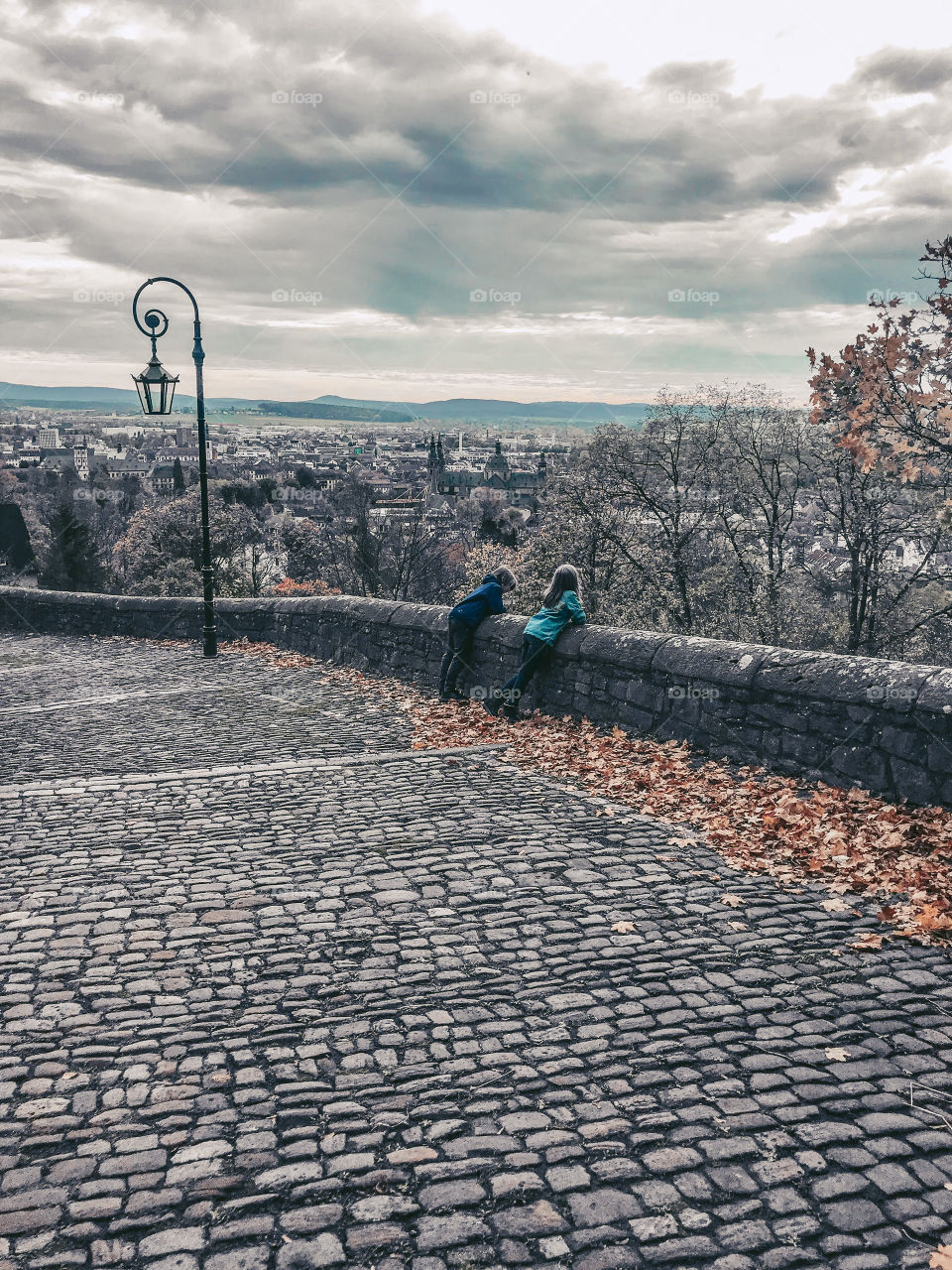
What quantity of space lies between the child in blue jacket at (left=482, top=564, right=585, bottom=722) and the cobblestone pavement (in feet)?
9.81

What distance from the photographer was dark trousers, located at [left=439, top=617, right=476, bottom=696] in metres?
9.77

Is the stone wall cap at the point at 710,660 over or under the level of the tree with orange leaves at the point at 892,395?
under

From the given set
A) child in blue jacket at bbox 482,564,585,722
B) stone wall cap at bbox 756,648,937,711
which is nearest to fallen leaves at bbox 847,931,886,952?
stone wall cap at bbox 756,648,937,711

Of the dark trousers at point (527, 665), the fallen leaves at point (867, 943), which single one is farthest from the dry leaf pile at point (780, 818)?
the dark trousers at point (527, 665)

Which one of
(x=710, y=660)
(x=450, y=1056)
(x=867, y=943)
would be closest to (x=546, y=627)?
(x=710, y=660)

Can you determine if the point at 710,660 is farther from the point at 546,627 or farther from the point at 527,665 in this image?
the point at 527,665

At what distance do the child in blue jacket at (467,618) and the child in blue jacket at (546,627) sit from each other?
910 millimetres

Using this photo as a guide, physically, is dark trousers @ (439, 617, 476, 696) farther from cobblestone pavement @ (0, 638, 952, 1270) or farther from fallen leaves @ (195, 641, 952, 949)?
cobblestone pavement @ (0, 638, 952, 1270)

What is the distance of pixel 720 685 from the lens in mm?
6914

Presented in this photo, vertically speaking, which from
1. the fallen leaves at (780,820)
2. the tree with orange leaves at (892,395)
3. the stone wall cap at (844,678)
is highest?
the tree with orange leaves at (892,395)

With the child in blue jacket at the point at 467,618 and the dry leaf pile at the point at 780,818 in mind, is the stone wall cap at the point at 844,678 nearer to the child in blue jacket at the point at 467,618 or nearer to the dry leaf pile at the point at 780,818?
the dry leaf pile at the point at 780,818

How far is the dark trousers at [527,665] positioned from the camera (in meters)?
8.70

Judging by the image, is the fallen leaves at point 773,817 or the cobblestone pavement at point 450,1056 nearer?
the cobblestone pavement at point 450,1056

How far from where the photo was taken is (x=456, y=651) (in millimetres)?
9828
